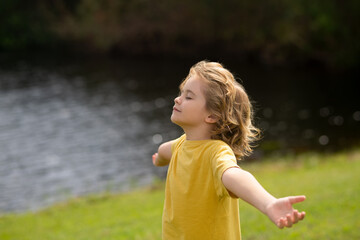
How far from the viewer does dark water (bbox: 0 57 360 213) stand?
47.8 feet

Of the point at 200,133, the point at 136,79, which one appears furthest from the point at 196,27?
the point at 200,133

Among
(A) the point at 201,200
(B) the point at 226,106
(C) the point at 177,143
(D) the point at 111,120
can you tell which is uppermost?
(B) the point at 226,106

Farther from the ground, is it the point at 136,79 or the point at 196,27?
the point at 196,27

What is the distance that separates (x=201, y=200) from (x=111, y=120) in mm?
18157

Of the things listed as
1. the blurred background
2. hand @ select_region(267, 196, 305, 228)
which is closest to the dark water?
the blurred background

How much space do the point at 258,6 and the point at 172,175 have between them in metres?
30.7

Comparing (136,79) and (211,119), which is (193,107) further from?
(136,79)

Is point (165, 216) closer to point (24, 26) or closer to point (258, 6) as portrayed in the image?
point (258, 6)

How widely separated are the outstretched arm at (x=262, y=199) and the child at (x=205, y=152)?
0.19m

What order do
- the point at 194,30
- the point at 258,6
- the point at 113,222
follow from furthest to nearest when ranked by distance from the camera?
the point at 194,30 < the point at 258,6 < the point at 113,222

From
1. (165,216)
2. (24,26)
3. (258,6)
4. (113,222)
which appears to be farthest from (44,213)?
(24,26)

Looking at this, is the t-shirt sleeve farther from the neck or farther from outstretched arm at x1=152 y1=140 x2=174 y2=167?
outstretched arm at x1=152 y1=140 x2=174 y2=167

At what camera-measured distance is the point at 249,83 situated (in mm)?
26328

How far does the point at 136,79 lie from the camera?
28.4 metres
